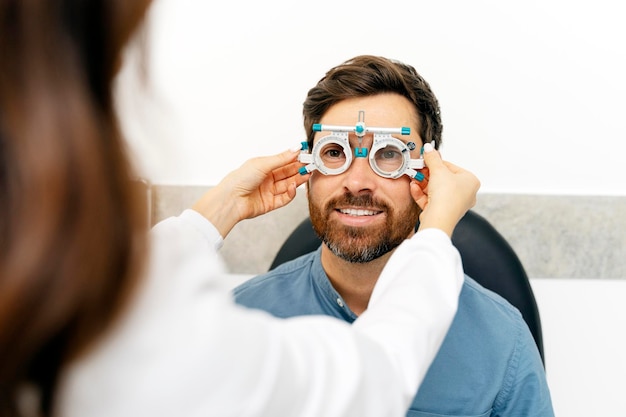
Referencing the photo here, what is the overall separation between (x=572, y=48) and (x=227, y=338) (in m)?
1.40

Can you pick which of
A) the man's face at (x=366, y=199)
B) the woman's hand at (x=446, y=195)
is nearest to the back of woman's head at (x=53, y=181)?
the woman's hand at (x=446, y=195)

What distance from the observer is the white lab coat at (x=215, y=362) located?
0.46 metres

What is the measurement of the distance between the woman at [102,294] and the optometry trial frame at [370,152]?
68 cm

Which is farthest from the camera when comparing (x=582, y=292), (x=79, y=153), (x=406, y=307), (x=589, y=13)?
(x=582, y=292)

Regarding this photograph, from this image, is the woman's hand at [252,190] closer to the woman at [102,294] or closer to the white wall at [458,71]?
the white wall at [458,71]

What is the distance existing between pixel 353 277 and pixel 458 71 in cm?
65

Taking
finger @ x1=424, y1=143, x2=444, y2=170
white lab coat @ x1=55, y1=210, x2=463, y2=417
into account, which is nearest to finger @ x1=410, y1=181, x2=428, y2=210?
finger @ x1=424, y1=143, x2=444, y2=170

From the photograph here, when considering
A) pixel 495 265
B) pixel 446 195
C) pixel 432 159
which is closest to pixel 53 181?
pixel 446 195

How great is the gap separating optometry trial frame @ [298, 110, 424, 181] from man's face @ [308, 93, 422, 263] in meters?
0.03

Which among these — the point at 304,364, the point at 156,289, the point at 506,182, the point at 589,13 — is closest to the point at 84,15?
the point at 156,289

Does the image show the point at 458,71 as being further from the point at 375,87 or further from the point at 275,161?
the point at 275,161

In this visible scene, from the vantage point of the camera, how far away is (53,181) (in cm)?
40

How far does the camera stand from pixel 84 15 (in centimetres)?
43

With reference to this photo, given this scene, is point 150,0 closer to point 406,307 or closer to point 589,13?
point 406,307
